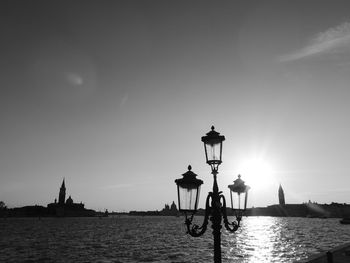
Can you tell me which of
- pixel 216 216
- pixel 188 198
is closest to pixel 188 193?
pixel 188 198

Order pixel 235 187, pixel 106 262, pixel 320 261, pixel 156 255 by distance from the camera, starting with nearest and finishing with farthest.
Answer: pixel 235 187, pixel 320 261, pixel 106 262, pixel 156 255

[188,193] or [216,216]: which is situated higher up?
[188,193]

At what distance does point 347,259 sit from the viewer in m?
20.6

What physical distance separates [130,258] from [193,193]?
38811mm

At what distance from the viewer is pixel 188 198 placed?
890cm

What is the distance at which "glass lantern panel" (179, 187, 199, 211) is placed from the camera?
886 cm

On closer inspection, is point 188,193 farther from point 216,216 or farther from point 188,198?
point 216,216

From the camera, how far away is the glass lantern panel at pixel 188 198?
29.1 ft

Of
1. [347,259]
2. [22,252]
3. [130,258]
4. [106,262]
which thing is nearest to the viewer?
[347,259]

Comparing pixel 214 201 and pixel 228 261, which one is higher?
pixel 214 201

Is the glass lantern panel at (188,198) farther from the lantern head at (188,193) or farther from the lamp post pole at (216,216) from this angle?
the lamp post pole at (216,216)

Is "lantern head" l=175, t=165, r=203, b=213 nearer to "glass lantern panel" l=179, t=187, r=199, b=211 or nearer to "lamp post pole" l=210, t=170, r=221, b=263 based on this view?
"glass lantern panel" l=179, t=187, r=199, b=211

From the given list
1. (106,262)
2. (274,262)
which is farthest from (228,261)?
(106,262)

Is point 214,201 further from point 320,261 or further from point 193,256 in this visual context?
point 193,256
